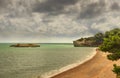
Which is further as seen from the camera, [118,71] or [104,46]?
[104,46]

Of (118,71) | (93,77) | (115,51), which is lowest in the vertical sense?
(93,77)

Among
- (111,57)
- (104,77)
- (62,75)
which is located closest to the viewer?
(111,57)

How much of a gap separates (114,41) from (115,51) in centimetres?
98

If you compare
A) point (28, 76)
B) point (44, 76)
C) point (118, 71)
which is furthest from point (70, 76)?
point (118, 71)

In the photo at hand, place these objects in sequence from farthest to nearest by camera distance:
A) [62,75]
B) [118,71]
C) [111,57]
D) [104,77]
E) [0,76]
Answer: [0,76] < [62,75] < [104,77] < [111,57] < [118,71]

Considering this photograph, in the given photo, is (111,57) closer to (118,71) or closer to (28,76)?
(118,71)

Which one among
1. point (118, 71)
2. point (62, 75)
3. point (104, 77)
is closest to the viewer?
point (118, 71)

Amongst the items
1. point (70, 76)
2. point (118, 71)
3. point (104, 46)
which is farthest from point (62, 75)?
point (118, 71)

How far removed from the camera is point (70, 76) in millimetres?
36531

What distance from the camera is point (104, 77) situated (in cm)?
3488

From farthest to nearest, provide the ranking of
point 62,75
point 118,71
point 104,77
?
1. point 62,75
2. point 104,77
3. point 118,71

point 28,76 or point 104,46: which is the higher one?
point 104,46

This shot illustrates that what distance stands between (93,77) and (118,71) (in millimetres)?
15231

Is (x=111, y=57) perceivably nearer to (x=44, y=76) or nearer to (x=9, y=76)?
(x=44, y=76)
